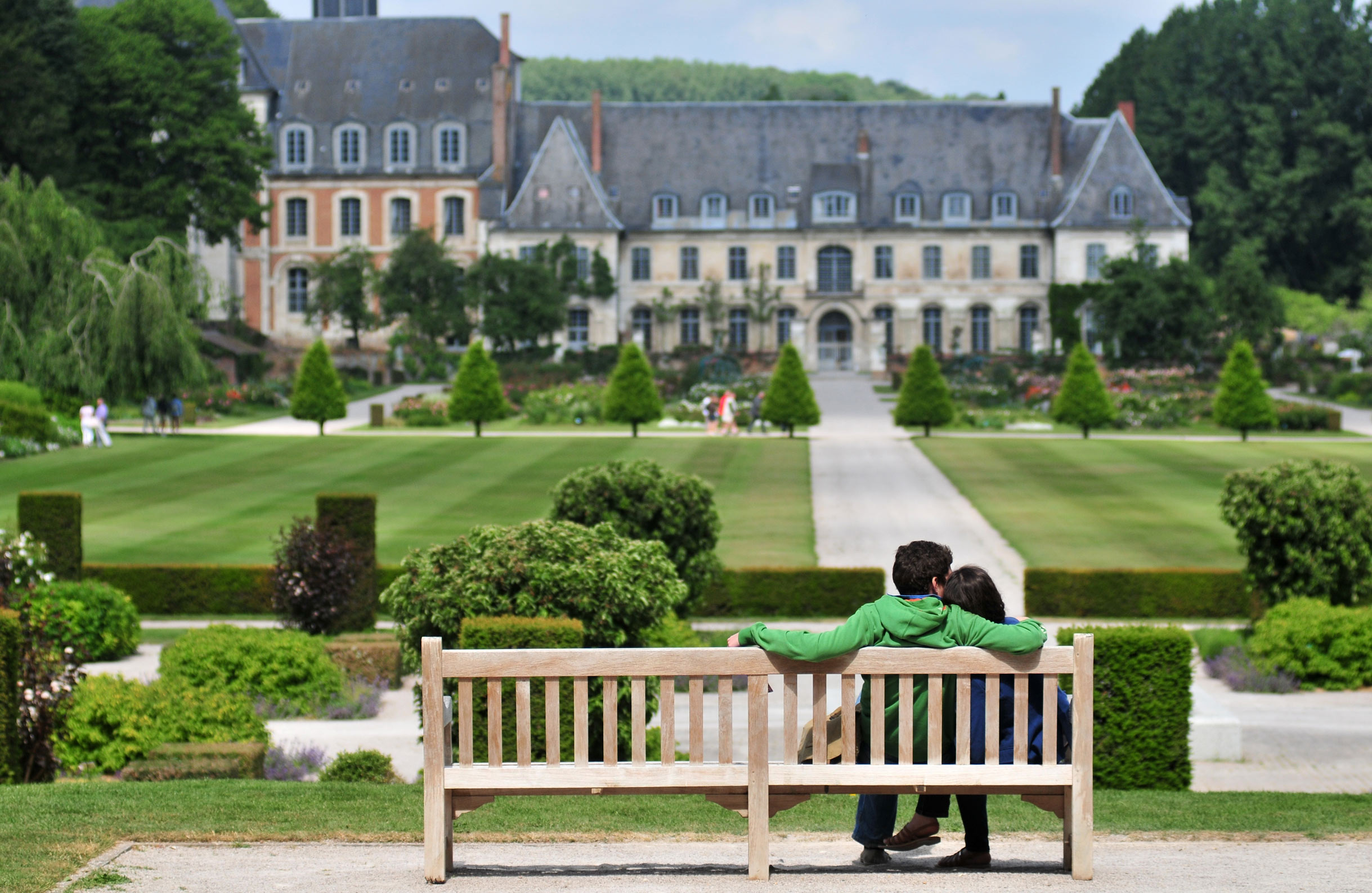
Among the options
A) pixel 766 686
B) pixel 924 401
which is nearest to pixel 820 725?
pixel 766 686

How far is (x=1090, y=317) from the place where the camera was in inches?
2571

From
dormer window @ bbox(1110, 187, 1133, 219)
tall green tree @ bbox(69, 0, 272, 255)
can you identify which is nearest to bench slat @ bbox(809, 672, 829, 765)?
tall green tree @ bbox(69, 0, 272, 255)

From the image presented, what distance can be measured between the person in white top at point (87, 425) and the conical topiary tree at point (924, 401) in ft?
62.0

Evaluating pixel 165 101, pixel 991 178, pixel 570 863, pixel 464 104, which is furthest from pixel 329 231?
pixel 570 863

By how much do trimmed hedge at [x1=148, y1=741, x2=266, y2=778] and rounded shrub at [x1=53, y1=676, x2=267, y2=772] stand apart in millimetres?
687

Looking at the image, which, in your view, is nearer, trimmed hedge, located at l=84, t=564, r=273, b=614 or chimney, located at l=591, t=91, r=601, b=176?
trimmed hedge, located at l=84, t=564, r=273, b=614

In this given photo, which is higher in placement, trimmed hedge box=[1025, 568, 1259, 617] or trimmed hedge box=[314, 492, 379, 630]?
trimmed hedge box=[314, 492, 379, 630]

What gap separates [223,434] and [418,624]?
27.7m

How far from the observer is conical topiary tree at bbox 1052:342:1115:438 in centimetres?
3934

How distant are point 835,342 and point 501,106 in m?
17.6

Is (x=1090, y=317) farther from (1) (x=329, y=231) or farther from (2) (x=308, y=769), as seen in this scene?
(2) (x=308, y=769)

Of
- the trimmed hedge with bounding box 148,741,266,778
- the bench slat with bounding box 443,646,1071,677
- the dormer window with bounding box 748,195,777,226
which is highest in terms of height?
the dormer window with bounding box 748,195,777,226

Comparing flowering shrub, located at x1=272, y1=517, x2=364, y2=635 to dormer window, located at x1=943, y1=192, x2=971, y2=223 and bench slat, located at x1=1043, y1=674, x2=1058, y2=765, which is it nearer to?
bench slat, located at x1=1043, y1=674, x2=1058, y2=765

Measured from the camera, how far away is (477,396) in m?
39.0
